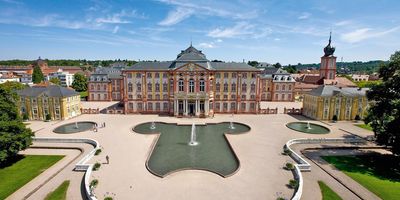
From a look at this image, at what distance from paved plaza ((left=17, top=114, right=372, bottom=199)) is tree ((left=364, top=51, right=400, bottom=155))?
10.0 metres

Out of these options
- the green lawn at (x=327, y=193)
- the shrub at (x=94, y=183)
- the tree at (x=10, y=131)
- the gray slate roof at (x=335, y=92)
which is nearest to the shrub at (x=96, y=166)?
the shrub at (x=94, y=183)

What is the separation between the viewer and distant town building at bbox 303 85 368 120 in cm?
4709

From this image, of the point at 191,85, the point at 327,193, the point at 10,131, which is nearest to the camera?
the point at 327,193

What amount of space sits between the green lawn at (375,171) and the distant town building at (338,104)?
19384 mm

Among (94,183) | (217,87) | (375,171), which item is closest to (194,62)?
(217,87)

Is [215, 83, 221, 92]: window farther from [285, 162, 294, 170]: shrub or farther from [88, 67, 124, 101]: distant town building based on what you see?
[88, 67, 124, 101]: distant town building

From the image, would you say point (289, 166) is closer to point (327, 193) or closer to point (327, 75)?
point (327, 193)

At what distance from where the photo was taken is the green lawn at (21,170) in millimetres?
20688

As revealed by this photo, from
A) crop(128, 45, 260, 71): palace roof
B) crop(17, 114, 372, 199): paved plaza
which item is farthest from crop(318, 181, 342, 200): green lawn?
crop(128, 45, 260, 71): palace roof

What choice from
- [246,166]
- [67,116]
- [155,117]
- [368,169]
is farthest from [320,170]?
[67,116]

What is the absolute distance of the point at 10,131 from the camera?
25.3 metres

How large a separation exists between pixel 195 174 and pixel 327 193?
1231cm

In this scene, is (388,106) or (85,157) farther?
(388,106)

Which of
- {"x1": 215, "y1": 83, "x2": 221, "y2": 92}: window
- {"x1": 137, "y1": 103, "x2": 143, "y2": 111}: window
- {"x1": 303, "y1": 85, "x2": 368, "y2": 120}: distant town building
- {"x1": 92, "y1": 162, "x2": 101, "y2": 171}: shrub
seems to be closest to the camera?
{"x1": 92, "y1": 162, "x2": 101, "y2": 171}: shrub
